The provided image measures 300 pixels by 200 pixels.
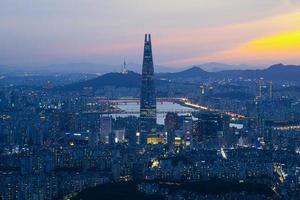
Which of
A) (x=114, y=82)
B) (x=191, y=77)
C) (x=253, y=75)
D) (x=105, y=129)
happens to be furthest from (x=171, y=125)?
(x=191, y=77)

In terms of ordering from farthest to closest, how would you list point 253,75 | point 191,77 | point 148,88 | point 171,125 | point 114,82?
point 191,77
point 253,75
point 114,82
point 148,88
point 171,125

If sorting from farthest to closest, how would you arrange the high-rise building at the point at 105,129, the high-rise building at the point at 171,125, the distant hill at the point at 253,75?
the distant hill at the point at 253,75, the high-rise building at the point at 171,125, the high-rise building at the point at 105,129

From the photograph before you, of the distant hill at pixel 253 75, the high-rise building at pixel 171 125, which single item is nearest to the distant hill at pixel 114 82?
the distant hill at pixel 253 75

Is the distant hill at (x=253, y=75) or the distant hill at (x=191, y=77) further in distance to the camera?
the distant hill at (x=253, y=75)

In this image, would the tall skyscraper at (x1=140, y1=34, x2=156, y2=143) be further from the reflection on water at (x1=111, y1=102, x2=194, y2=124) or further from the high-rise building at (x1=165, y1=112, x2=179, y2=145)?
the reflection on water at (x1=111, y1=102, x2=194, y2=124)

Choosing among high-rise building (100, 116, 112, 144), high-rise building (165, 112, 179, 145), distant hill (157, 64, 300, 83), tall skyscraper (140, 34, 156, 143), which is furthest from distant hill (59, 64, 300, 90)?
high-rise building (100, 116, 112, 144)

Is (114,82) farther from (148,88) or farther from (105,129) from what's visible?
(105,129)

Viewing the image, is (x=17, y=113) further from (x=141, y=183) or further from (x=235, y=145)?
(x=141, y=183)

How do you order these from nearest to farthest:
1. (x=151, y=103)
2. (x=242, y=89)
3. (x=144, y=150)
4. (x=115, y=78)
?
1. (x=144, y=150)
2. (x=151, y=103)
3. (x=242, y=89)
4. (x=115, y=78)

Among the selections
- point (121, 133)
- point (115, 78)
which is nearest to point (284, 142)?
point (121, 133)

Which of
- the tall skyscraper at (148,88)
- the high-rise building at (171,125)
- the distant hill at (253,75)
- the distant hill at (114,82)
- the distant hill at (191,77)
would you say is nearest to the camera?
the high-rise building at (171,125)

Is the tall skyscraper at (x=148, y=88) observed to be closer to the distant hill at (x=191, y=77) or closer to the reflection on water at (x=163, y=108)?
the reflection on water at (x=163, y=108)
